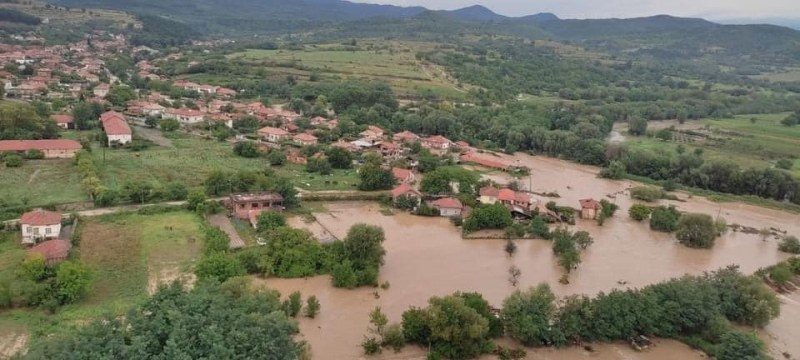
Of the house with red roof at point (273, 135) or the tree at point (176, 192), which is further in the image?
the house with red roof at point (273, 135)

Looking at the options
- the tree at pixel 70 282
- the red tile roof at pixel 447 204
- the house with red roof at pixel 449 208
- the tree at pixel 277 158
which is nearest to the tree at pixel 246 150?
the tree at pixel 277 158

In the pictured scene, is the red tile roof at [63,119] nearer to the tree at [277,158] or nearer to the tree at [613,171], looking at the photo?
the tree at [277,158]

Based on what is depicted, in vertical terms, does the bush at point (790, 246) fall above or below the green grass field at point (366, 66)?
below

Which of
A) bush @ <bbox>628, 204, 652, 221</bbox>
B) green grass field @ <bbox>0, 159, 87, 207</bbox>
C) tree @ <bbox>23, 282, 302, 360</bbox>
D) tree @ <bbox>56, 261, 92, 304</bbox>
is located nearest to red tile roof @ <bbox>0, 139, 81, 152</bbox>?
green grass field @ <bbox>0, 159, 87, 207</bbox>

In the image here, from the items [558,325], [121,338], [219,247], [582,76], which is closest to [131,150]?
[219,247]

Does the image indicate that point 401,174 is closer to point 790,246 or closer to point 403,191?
point 403,191

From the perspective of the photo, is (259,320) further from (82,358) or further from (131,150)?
(131,150)

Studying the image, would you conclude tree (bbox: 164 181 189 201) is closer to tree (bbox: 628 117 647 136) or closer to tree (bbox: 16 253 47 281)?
tree (bbox: 16 253 47 281)
